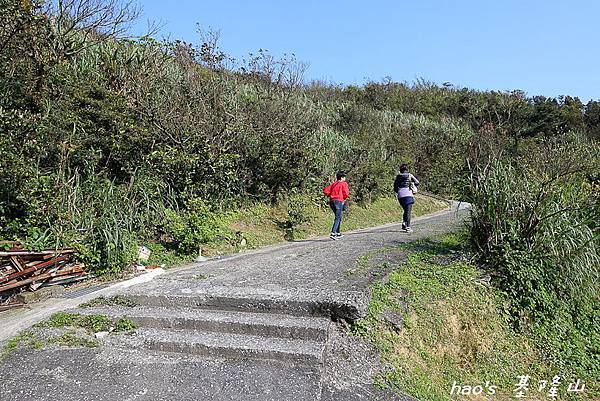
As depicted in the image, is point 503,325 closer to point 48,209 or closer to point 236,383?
point 236,383

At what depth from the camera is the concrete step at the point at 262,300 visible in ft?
14.9

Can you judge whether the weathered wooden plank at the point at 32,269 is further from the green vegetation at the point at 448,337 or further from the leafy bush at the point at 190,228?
the green vegetation at the point at 448,337

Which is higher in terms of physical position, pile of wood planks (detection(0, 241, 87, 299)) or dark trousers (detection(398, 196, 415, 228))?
dark trousers (detection(398, 196, 415, 228))

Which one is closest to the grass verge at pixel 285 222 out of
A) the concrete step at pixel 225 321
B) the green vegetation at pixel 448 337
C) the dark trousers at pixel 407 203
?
the dark trousers at pixel 407 203

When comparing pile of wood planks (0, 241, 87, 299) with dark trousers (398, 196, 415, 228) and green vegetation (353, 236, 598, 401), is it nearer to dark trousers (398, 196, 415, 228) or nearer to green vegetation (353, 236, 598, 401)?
green vegetation (353, 236, 598, 401)

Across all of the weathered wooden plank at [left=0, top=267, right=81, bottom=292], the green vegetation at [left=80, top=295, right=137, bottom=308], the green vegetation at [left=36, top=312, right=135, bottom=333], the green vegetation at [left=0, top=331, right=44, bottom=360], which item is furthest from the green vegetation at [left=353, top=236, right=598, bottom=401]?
the weathered wooden plank at [left=0, top=267, right=81, bottom=292]

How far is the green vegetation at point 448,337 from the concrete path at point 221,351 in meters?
0.26

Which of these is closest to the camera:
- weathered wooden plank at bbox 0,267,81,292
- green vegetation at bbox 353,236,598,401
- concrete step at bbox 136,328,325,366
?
concrete step at bbox 136,328,325,366

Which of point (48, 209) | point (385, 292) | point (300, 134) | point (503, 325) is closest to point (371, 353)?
point (385, 292)

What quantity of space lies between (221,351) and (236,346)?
0.15m

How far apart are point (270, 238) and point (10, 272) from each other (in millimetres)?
5200

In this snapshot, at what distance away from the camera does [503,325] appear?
5625 mm

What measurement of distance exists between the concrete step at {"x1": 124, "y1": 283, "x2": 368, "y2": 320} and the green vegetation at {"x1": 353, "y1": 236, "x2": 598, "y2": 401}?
22 centimetres

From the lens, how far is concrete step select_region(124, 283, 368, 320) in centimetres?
454
